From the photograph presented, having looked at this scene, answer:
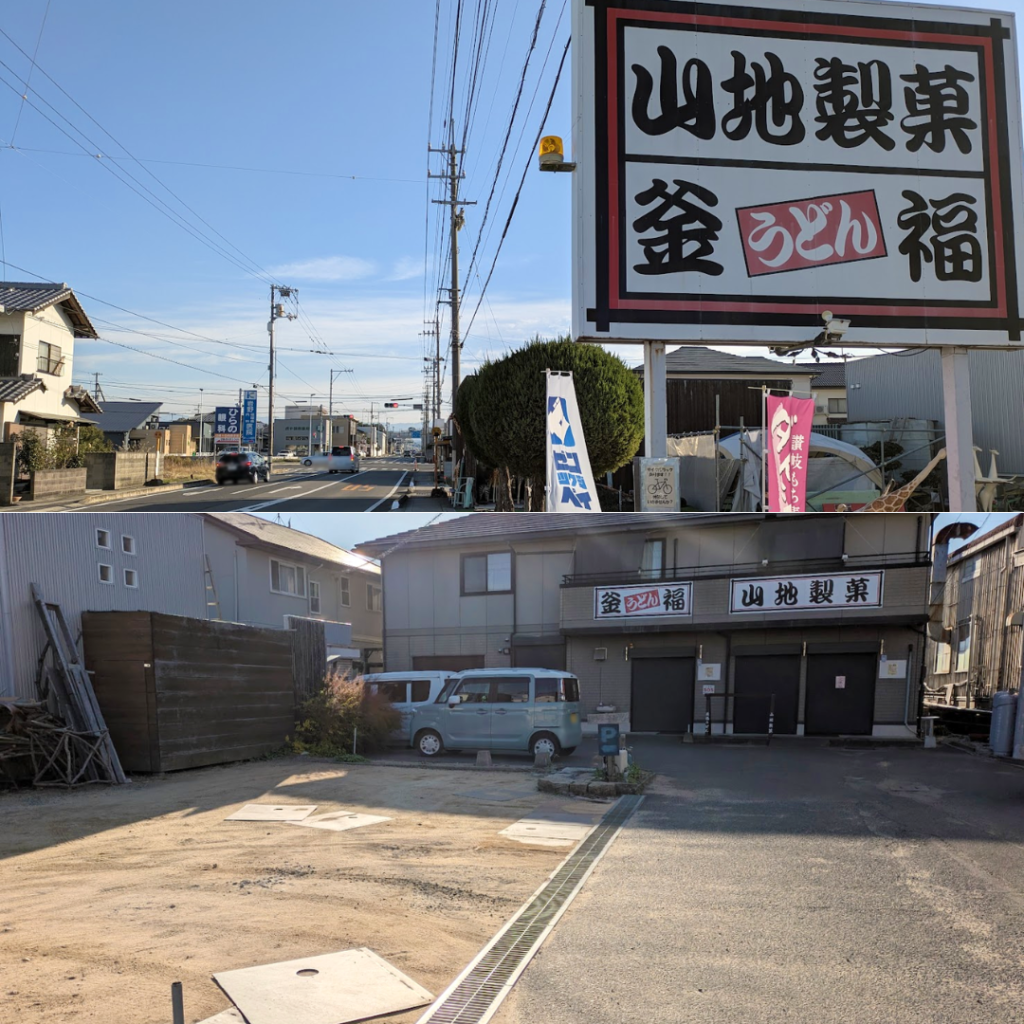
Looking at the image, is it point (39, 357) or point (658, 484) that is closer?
point (658, 484)

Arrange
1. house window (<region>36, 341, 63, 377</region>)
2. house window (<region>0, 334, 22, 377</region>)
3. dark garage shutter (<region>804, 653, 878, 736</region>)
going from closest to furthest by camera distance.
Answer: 1. house window (<region>0, 334, 22, 377</region>)
2. house window (<region>36, 341, 63, 377</region>)
3. dark garage shutter (<region>804, 653, 878, 736</region>)

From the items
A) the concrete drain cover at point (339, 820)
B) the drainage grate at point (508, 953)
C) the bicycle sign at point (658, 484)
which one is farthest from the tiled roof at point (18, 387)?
the drainage grate at point (508, 953)

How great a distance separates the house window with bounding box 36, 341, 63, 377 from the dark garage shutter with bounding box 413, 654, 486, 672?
17.8 feet

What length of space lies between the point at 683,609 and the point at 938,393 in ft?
55.0

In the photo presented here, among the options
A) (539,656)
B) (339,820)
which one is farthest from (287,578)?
(539,656)

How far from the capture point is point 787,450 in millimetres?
10500

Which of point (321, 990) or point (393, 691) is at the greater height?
point (393, 691)

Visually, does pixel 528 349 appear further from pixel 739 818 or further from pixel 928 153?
pixel 739 818

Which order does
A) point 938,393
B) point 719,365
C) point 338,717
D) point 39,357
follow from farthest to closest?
point 719,365
point 938,393
point 338,717
point 39,357

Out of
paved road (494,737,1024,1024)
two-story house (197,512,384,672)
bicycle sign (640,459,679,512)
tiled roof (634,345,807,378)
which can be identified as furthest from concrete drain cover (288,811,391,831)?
tiled roof (634,345,807,378)

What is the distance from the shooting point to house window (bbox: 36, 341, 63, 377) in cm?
991

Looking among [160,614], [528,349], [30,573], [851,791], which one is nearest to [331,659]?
[160,614]

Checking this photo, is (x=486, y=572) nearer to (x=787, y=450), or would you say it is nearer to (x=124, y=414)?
(x=787, y=450)

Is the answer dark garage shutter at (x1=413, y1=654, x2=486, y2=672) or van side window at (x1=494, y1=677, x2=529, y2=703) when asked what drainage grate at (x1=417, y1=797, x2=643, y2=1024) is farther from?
van side window at (x1=494, y1=677, x2=529, y2=703)
